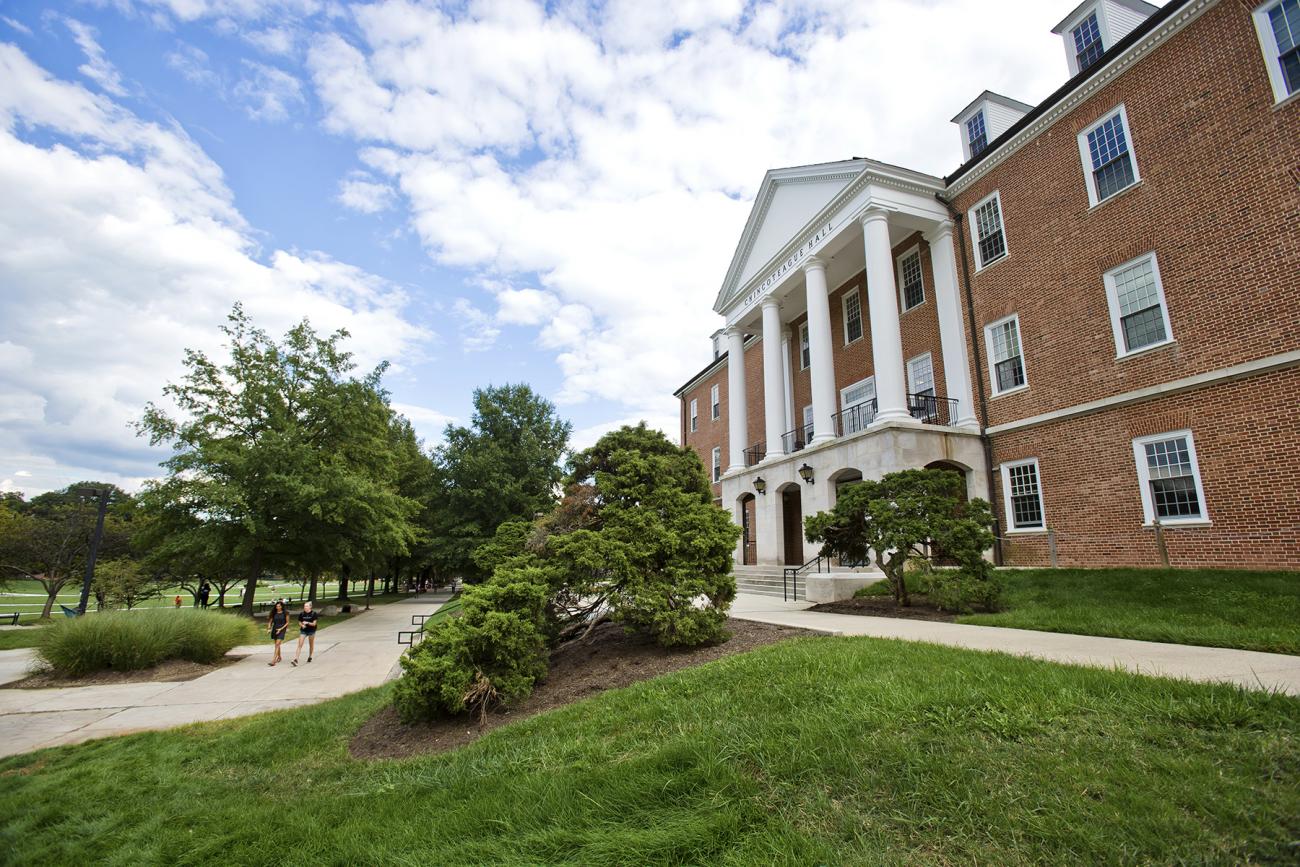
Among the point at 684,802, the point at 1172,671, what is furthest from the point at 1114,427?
the point at 684,802

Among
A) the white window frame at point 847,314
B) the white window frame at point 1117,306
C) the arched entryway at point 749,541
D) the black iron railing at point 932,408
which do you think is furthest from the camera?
the arched entryway at point 749,541

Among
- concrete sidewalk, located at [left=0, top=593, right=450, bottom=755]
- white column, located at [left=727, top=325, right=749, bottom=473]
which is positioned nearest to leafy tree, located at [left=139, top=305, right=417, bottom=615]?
concrete sidewalk, located at [left=0, top=593, right=450, bottom=755]

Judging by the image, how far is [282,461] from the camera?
66.0ft

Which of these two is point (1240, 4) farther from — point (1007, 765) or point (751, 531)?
point (751, 531)

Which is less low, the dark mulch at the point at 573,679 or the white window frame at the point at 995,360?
the white window frame at the point at 995,360

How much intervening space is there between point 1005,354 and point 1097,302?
2.58 metres

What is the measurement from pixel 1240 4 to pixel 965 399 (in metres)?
8.67

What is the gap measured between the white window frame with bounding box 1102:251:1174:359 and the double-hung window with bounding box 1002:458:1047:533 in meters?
3.05

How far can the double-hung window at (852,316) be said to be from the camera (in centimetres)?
1972

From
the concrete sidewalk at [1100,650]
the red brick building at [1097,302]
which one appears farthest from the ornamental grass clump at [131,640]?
the red brick building at [1097,302]

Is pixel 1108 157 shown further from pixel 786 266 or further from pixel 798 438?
pixel 798 438

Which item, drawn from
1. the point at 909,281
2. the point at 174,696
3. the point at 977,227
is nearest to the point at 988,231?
the point at 977,227

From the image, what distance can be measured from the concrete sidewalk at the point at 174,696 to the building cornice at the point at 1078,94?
61.4 feet

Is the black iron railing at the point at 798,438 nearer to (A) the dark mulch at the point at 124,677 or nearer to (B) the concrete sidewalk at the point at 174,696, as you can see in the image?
(B) the concrete sidewalk at the point at 174,696
